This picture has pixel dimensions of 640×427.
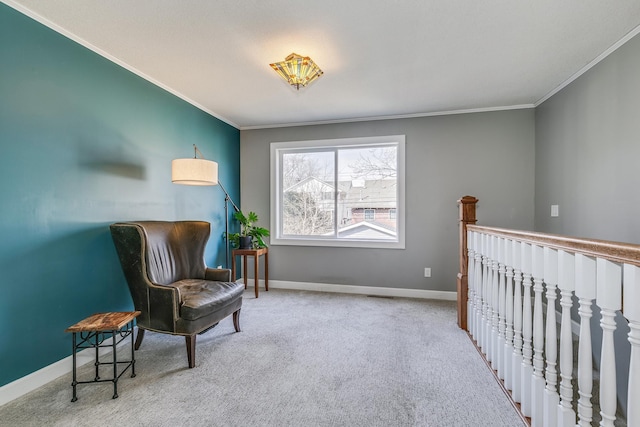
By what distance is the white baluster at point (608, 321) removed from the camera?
939 mm

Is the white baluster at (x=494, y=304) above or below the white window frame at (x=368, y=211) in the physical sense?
below

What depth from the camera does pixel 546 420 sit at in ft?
4.26

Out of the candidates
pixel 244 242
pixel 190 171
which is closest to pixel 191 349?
pixel 190 171

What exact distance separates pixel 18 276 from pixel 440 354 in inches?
117

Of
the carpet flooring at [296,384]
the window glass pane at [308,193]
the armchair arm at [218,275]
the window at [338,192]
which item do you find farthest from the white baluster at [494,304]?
the window glass pane at [308,193]

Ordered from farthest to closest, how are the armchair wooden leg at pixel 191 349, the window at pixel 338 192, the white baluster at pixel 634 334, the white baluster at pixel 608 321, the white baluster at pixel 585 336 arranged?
1. the window at pixel 338 192
2. the armchair wooden leg at pixel 191 349
3. the white baluster at pixel 585 336
4. the white baluster at pixel 608 321
5. the white baluster at pixel 634 334

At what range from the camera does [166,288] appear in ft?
6.89

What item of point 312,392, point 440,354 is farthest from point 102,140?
point 440,354

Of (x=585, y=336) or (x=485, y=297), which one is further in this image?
(x=485, y=297)

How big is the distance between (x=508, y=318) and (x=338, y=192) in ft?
8.96

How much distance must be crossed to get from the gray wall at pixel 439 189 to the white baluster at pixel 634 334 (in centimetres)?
294

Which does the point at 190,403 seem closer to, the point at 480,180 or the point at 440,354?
the point at 440,354

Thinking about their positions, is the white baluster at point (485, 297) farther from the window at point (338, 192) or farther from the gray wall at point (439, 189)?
the window at point (338, 192)

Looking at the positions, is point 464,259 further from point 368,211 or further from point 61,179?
point 61,179
